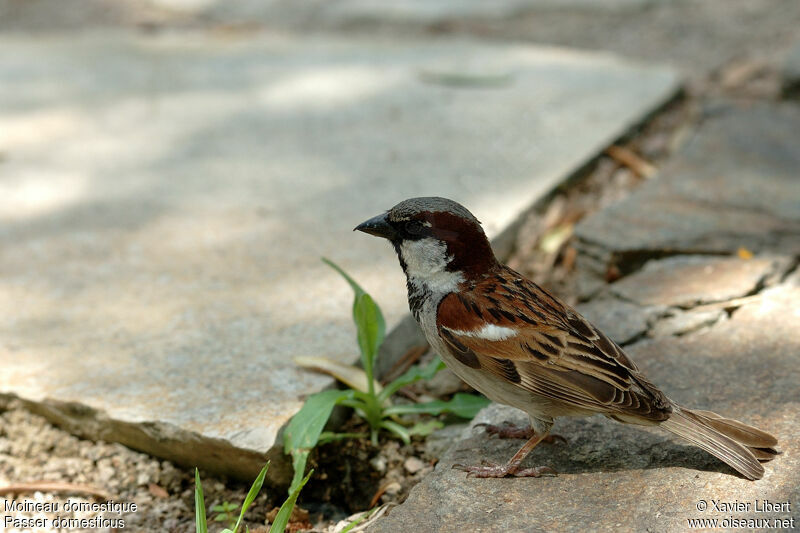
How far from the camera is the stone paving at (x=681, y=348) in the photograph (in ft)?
7.39

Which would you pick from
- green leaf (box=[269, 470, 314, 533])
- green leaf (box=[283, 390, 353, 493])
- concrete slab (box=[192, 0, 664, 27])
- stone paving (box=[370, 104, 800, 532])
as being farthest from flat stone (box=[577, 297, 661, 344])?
concrete slab (box=[192, 0, 664, 27])

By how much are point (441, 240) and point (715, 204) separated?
6.16 feet

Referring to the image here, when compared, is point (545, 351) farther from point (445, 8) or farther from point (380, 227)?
point (445, 8)

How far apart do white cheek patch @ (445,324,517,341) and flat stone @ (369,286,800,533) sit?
37cm

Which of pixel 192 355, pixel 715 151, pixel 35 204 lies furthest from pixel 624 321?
pixel 35 204

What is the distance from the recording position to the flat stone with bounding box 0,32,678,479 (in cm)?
286

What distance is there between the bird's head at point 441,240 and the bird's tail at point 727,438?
26.9 inches

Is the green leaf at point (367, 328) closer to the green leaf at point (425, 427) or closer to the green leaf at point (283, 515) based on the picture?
the green leaf at point (425, 427)

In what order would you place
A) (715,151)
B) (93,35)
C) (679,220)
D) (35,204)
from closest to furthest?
(679,220) < (35,204) < (715,151) < (93,35)

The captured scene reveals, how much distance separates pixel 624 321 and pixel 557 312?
29.3 inches

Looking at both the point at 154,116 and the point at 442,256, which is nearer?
the point at 442,256

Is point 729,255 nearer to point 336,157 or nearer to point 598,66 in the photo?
point 336,157

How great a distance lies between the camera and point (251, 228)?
3902 mm

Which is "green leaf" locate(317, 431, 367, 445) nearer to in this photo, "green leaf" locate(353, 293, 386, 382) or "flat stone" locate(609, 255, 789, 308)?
"green leaf" locate(353, 293, 386, 382)
